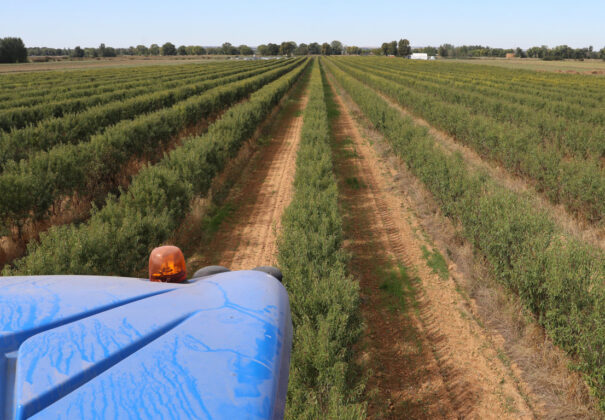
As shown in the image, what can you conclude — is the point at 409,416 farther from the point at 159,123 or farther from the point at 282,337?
the point at 159,123

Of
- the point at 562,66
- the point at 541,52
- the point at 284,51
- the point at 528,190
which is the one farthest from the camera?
the point at 284,51

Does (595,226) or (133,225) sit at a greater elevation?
(133,225)

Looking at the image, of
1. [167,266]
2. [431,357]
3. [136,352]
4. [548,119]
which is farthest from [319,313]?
[548,119]

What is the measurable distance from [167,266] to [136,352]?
0.76 metres

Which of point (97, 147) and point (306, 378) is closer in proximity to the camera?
point (306, 378)

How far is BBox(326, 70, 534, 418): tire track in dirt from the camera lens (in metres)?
4.07

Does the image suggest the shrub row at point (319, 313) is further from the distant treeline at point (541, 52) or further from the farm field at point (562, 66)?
the distant treeline at point (541, 52)

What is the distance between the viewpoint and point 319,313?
3855mm

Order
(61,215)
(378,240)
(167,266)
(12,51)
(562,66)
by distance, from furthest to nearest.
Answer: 1. (12,51)
2. (562,66)
3. (61,215)
4. (378,240)
5. (167,266)

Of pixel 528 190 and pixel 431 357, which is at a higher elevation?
pixel 528 190

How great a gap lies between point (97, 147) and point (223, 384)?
9.96 meters

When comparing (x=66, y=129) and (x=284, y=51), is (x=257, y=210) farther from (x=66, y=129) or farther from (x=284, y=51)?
(x=284, y=51)

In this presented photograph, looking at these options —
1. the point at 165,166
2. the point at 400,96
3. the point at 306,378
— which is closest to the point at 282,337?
the point at 306,378

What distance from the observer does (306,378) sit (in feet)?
10.7
